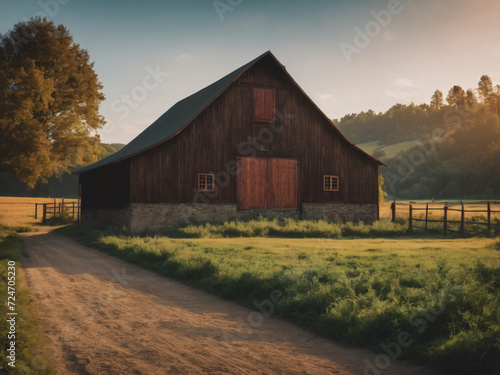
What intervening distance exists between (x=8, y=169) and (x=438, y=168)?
→ 8920cm

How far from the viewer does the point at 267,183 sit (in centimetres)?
2552

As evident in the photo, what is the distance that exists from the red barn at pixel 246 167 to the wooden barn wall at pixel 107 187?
6cm

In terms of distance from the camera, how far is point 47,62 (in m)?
29.6

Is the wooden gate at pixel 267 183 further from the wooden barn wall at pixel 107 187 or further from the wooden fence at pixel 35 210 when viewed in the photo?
the wooden fence at pixel 35 210

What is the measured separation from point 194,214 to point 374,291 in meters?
16.7

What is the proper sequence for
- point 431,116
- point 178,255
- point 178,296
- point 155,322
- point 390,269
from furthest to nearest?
point 431,116 → point 178,255 → point 390,269 → point 178,296 → point 155,322

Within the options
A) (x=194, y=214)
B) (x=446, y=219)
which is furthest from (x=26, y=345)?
→ (x=446, y=219)

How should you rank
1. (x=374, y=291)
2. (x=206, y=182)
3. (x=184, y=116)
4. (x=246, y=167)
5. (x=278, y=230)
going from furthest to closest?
(x=184, y=116)
(x=246, y=167)
(x=206, y=182)
(x=278, y=230)
(x=374, y=291)

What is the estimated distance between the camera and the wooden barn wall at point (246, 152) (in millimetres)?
23047

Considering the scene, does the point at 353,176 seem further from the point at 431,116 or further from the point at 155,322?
the point at 431,116

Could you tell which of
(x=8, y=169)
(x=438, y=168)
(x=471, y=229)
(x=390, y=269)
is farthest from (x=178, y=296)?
(x=438, y=168)

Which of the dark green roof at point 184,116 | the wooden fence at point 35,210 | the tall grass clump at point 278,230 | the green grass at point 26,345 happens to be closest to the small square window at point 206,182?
the tall grass clump at point 278,230

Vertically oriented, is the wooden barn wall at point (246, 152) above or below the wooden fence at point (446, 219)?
above

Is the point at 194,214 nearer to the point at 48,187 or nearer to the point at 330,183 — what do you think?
the point at 330,183
